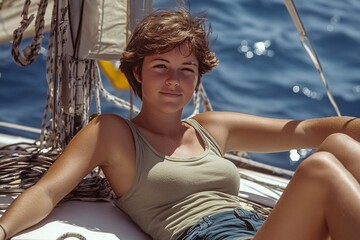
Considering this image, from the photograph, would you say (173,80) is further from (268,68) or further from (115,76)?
(268,68)

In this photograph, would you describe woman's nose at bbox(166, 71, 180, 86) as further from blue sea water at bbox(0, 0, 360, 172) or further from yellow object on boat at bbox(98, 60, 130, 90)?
blue sea water at bbox(0, 0, 360, 172)

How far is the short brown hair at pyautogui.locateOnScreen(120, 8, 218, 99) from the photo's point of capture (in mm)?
2324

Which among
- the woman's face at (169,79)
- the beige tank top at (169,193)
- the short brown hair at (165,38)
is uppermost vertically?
the short brown hair at (165,38)

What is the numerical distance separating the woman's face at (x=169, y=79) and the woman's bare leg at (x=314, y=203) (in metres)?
0.41

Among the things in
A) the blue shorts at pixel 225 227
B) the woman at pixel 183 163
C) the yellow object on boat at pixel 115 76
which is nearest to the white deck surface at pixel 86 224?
the woman at pixel 183 163

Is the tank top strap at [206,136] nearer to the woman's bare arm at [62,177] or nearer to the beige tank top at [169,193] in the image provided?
the beige tank top at [169,193]

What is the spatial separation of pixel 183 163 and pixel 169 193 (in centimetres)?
9

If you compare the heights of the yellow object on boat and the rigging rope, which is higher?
the rigging rope

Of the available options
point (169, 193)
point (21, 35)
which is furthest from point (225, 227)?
point (21, 35)

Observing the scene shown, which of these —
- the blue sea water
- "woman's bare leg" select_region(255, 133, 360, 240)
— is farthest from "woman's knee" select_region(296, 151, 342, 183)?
the blue sea water

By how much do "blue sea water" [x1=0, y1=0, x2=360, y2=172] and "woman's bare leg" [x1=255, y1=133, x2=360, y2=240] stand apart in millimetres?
2871

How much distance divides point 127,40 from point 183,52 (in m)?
0.35

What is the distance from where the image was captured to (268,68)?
655cm

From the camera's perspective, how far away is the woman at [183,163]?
204 centimetres
